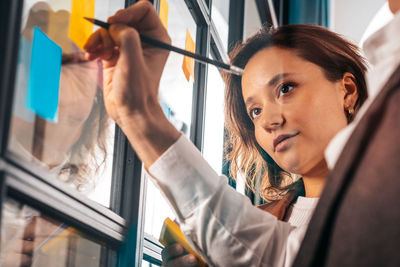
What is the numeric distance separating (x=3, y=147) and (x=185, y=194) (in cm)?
28

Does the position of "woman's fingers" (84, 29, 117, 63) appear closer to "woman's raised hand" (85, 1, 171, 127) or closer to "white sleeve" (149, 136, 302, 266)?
"woman's raised hand" (85, 1, 171, 127)

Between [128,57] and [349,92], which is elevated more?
[349,92]

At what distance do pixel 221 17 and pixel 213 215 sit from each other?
872 millimetres

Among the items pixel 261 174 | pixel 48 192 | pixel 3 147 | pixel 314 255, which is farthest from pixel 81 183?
pixel 261 174

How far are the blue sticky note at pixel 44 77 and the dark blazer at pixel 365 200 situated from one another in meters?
0.33

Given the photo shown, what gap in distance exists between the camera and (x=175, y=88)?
830mm

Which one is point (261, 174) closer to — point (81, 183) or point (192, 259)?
point (192, 259)

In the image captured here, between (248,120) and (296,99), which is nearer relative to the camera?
(296,99)

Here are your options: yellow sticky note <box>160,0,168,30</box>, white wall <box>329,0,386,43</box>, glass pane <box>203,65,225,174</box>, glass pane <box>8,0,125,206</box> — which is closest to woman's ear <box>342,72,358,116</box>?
glass pane <box>203,65,225,174</box>

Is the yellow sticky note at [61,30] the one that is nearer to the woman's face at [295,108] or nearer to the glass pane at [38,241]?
the glass pane at [38,241]

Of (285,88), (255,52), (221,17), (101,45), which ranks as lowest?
(101,45)

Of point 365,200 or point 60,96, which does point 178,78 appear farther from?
point 365,200

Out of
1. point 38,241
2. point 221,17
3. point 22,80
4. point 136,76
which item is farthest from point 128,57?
point 221,17

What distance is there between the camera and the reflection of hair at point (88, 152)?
23.0 inches
